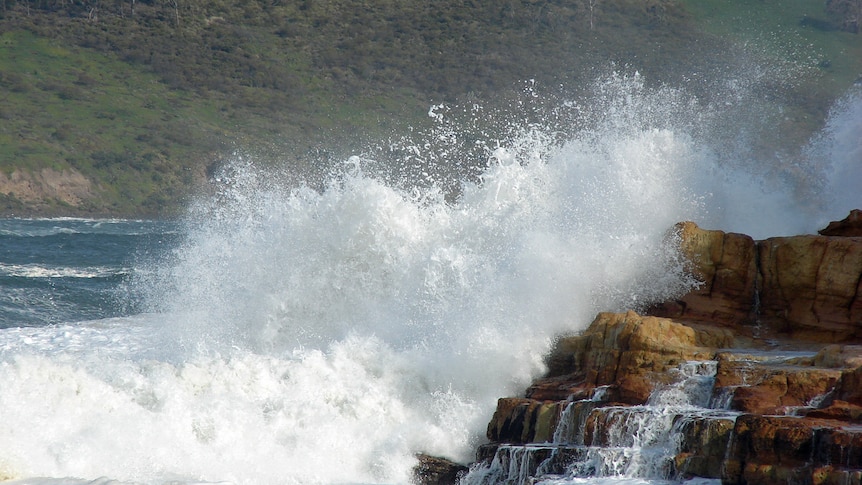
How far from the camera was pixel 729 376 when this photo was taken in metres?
11.2

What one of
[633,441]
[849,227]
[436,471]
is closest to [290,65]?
[849,227]

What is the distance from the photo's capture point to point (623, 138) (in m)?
17.7

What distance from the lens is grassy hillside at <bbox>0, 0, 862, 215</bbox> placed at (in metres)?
65.8

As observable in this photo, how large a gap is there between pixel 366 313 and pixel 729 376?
7206 millimetres

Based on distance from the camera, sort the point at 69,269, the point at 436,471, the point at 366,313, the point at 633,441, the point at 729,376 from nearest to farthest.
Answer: the point at 633,441
the point at 729,376
the point at 436,471
the point at 366,313
the point at 69,269

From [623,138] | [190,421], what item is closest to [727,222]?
[623,138]

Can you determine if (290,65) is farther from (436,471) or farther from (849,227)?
(436,471)

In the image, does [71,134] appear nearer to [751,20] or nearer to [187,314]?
Result: [751,20]

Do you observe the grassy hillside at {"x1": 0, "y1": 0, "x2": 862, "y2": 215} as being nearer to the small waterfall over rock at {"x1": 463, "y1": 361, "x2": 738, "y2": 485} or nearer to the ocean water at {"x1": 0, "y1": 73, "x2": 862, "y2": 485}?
the ocean water at {"x1": 0, "y1": 73, "x2": 862, "y2": 485}

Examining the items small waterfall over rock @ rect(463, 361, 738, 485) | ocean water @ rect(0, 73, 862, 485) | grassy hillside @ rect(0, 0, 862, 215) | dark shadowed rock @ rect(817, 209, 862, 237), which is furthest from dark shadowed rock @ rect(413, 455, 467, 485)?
grassy hillside @ rect(0, 0, 862, 215)

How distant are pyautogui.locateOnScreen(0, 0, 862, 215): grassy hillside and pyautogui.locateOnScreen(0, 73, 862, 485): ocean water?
40793mm

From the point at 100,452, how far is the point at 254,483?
5.74ft

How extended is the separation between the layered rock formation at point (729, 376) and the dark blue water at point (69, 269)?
507 inches

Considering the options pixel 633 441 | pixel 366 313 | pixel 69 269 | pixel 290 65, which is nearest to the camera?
pixel 633 441
